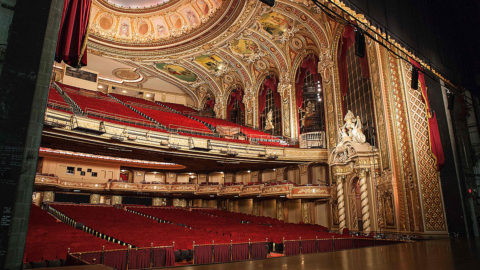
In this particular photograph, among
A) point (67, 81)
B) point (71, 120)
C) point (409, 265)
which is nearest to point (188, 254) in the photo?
point (409, 265)

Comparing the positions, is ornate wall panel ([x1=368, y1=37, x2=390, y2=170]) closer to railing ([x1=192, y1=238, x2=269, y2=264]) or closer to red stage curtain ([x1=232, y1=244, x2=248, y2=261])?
railing ([x1=192, y1=238, x2=269, y2=264])

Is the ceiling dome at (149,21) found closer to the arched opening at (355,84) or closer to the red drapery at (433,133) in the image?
the arched opening at (355,84)

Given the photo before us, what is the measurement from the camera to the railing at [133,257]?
5.09 meters

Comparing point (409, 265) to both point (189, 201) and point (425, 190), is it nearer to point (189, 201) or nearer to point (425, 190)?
point (425, 190)

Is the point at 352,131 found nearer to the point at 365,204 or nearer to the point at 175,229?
the point at 365,204

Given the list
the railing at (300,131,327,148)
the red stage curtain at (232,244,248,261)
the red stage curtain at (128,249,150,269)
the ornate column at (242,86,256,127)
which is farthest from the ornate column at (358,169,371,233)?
the ornate column at (242,86,256,127)

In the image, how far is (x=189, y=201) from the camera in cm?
2166

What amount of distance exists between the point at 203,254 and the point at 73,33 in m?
4.93

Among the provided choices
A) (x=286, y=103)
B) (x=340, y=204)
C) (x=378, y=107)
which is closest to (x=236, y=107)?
(x=286, y=103)

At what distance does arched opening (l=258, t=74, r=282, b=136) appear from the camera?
20.0 metres

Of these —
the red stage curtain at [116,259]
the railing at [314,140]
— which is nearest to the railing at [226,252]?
the red stage curtain at [116,259]

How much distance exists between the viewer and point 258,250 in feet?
23.3

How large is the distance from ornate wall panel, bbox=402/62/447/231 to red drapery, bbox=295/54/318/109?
7.50 metres

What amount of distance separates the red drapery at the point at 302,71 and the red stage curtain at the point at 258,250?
40.4 feet
